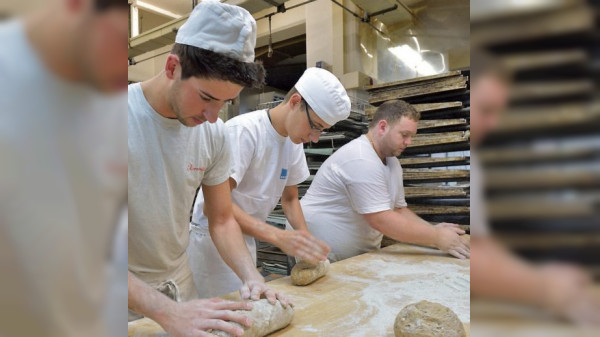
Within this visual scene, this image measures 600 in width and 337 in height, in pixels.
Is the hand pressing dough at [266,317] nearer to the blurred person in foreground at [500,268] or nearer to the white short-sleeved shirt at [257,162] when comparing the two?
the white short-sleeved shirt at [257,162]

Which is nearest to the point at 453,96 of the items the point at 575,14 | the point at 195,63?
the point at 195,63

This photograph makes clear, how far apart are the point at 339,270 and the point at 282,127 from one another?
66 centimetres

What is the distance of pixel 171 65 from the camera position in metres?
1.05

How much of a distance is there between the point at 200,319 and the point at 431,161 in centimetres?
257

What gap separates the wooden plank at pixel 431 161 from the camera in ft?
9.71

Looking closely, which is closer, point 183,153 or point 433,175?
point 183,153

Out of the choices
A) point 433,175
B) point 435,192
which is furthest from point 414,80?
point 435,192

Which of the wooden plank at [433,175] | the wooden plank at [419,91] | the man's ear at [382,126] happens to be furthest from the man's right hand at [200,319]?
the wooden plank at [419,91]

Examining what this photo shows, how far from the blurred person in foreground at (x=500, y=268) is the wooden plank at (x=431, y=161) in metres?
2.98

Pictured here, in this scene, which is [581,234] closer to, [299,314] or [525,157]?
[525,157]

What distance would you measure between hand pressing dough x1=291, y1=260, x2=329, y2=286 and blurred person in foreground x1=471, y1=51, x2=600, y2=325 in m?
1.32

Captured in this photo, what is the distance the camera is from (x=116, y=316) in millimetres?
133

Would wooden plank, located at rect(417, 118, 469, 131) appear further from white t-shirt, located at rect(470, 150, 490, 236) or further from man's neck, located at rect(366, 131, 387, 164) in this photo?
white t-shirt, located at rect(470, 150, 490, 236)

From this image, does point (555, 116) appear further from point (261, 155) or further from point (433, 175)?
point (433, 175)
